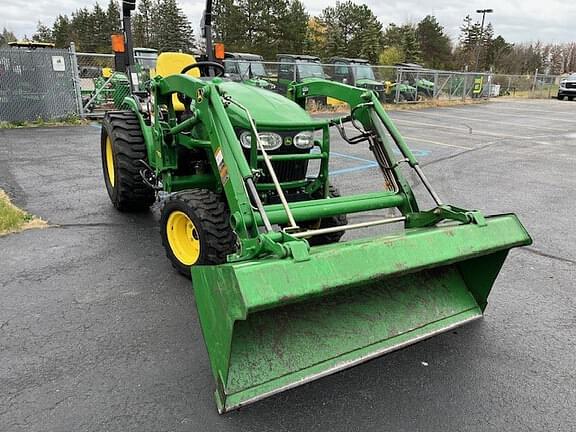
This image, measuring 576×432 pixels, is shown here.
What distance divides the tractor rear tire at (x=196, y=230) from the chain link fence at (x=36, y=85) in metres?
10.3

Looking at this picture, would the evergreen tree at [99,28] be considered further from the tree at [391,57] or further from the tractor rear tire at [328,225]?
the tractor rear tire at [328,225]

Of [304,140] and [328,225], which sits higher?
[304,140]

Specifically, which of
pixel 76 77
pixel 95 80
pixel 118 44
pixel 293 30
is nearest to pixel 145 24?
pixel 293 30

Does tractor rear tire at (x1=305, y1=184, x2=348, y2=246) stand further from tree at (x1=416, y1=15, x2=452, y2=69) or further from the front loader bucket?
tree at (x1=416, y1=15, x2=452, y2=69)

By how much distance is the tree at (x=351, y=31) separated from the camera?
47.6m

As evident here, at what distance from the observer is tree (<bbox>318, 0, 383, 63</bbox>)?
1875 inches

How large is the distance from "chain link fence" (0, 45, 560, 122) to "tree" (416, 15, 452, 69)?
36473mm

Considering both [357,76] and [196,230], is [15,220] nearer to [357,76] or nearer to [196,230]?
[196,230]

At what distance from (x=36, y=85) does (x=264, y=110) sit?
10.7 m

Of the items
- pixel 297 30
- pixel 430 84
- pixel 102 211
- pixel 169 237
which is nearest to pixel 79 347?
pixel 169 237

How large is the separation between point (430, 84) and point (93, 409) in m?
23.9

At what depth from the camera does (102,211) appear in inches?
→ 221

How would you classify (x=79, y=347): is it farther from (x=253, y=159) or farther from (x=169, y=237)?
(x=253, y=159)

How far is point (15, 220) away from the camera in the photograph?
5043mm
